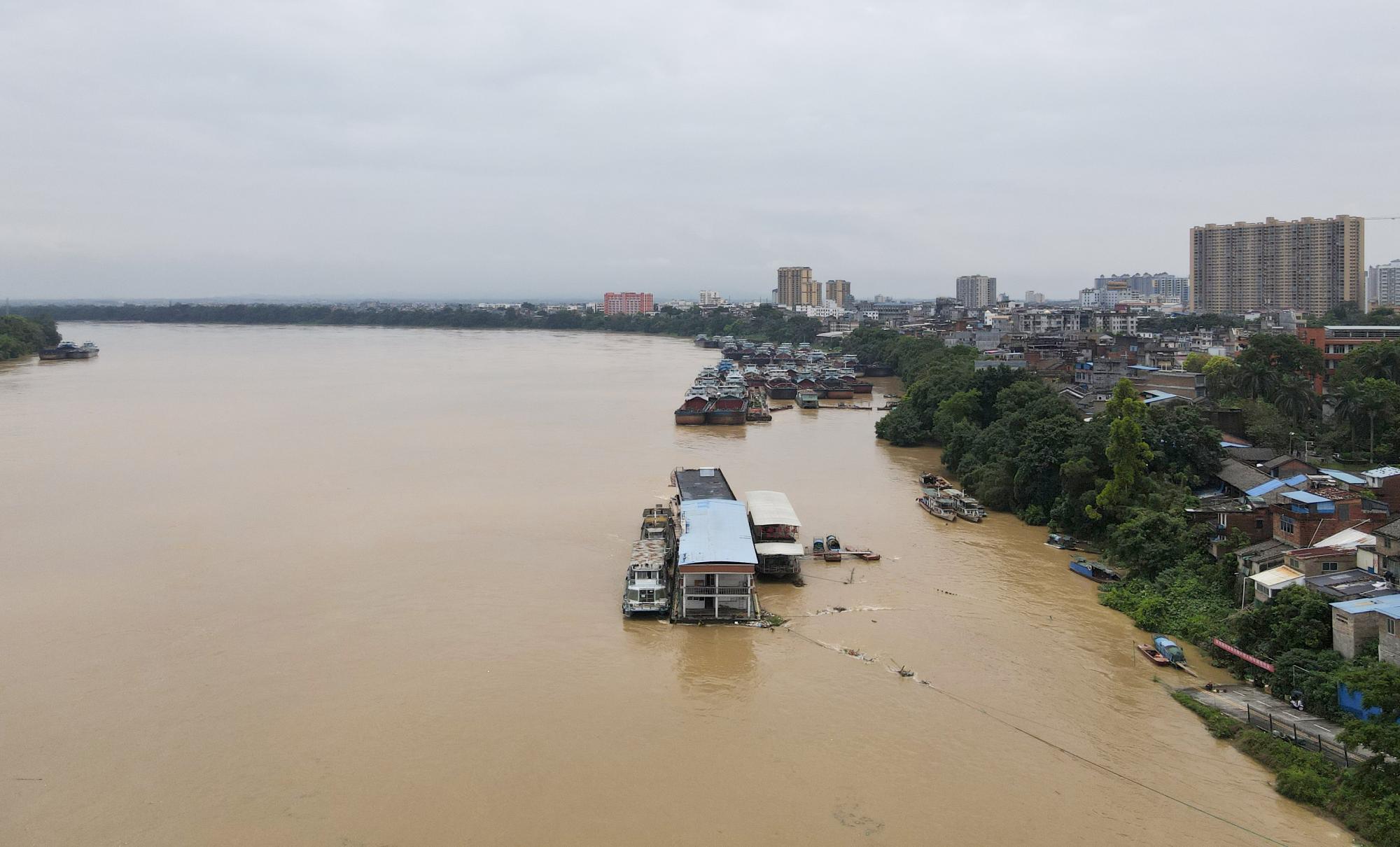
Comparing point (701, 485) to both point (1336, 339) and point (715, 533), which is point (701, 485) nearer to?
point (715, 533)

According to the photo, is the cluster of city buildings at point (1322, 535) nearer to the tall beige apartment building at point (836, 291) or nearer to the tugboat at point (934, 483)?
the tugboat at point (934, 483)

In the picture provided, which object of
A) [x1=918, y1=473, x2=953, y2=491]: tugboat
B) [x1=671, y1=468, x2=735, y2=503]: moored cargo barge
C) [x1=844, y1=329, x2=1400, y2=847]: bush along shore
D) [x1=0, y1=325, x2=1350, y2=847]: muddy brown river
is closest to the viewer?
[x1=844, y1=329, x2=1400, y2=847]: bush along shore

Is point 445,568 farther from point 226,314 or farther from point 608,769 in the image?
point 226,314

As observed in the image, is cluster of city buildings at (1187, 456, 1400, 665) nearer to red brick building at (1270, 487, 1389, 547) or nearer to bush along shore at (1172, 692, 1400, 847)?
red brick building at (1270, 487, 1389, 547)

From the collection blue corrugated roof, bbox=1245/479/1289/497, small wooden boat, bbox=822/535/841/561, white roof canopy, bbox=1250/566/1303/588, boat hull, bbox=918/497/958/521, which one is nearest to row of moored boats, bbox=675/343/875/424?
boat hull, bbox=918/497/958/521

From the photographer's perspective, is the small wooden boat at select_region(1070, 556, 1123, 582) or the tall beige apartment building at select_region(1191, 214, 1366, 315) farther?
the tall beige apartment building at select_region(1191, 214, 1366, 315)

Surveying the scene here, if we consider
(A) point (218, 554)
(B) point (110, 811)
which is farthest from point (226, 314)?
(B) point (110, 811)
